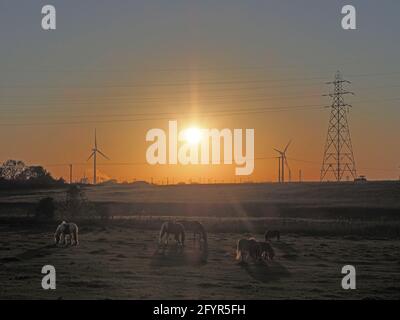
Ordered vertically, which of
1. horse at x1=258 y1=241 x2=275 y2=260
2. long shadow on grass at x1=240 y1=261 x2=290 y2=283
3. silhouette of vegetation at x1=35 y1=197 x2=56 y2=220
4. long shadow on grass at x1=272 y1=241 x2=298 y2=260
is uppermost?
silhouette of vegetation at x1=35 y1=197 x2=56 y2=220

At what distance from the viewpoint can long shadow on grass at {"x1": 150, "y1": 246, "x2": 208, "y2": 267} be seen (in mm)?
31328

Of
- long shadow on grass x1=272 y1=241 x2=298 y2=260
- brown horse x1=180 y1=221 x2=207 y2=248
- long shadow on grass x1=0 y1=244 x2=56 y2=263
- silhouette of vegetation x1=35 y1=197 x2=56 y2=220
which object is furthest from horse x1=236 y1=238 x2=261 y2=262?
silhouette of vegetation x1=35 y1=197 x2=56 y2=220

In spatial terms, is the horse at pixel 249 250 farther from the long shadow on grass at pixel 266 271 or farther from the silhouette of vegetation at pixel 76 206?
the silhouette of vegetation at pixel 76 206

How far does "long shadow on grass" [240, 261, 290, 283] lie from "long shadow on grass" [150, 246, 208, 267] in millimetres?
2296

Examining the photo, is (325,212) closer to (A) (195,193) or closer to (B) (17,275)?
(A) (195,193)

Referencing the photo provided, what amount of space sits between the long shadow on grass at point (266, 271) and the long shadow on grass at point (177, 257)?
90.4 inches

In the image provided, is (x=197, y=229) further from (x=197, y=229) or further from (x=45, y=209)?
(x=45, y=209)

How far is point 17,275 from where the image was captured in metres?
26.6

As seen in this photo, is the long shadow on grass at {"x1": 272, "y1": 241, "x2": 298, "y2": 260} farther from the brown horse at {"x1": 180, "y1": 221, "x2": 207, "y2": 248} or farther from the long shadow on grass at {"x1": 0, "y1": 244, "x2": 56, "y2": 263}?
the long shadow on grass at {"x1": 0, "y1": 244, "x2": 56, "y2": 263}

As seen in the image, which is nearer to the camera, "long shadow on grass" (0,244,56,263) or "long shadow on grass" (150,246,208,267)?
"long shadow on grass" (150,246,208,267)

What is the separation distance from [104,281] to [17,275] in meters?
3.74

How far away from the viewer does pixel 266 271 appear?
2914 centimetres
